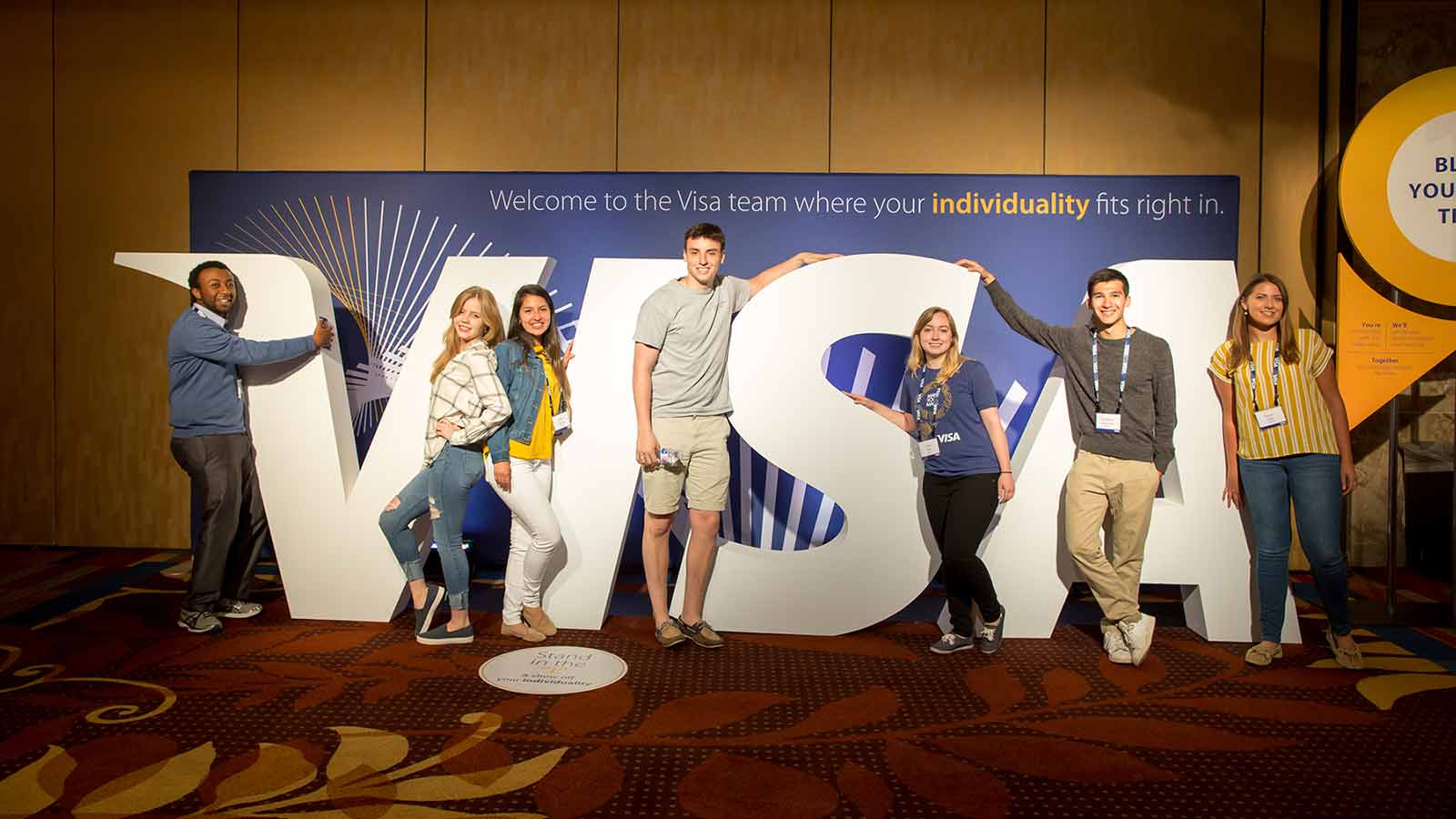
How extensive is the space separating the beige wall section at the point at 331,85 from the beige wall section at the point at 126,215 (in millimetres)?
148

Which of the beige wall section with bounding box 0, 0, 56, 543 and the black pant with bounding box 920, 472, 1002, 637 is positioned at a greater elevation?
the beige wall section with bounding box 0, 0, 56, 543

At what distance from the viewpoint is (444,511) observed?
3.46 m

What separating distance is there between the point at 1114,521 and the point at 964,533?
23.4 inches

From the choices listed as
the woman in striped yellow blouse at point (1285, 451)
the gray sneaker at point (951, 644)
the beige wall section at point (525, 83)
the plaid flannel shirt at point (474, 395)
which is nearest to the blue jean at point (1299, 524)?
the woman in striped yellow blouse at point (1285, 451)

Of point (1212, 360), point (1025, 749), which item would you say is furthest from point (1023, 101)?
point (1025, 749)

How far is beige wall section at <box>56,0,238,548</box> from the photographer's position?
4840mm

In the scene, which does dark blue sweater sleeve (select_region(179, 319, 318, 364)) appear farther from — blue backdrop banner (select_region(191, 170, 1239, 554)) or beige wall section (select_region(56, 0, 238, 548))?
beige wall section (select_region(56, 0, 238, 548))

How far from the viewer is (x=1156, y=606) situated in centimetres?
407

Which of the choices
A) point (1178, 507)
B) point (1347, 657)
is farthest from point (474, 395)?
point (1347, 657)

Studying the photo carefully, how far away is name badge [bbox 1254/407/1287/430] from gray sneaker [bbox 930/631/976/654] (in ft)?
4.51

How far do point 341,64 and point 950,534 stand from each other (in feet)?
13.3

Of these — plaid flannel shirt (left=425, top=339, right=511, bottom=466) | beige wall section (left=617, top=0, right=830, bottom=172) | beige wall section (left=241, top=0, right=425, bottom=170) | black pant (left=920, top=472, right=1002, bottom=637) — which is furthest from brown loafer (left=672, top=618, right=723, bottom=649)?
beige wall section (left=241, top=0, right=425, bottom=170)

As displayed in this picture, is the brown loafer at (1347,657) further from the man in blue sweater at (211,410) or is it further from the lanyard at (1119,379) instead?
the man in blue sweater at (211,410)

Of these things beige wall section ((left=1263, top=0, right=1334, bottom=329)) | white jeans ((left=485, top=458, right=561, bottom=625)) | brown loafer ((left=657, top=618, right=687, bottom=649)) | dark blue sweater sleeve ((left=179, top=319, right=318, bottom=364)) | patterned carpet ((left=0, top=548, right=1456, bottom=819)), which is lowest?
patterned carpet ((left=0, top=548, right=1456, bottom=819))
